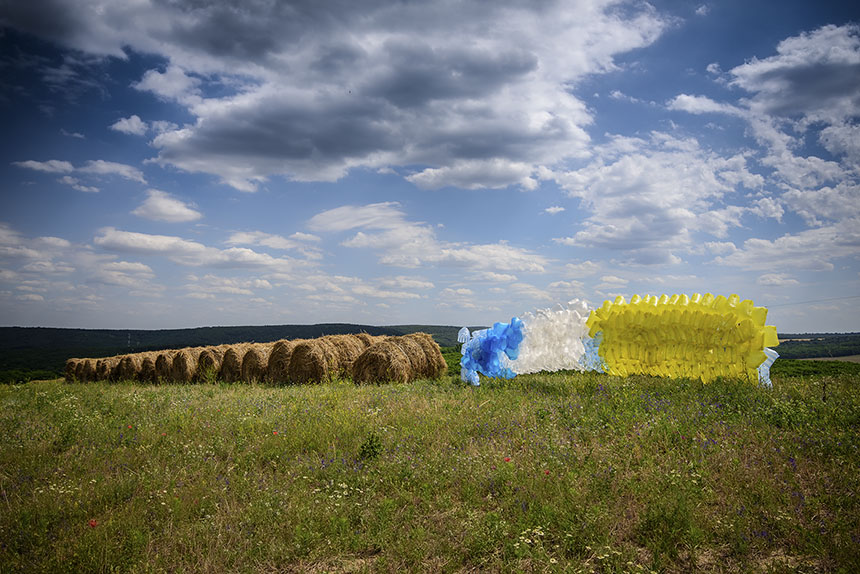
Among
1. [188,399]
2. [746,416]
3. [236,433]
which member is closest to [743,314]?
[746,416]

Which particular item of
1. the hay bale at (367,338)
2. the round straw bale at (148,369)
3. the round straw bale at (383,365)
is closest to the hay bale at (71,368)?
the round straw bale at (148,369)

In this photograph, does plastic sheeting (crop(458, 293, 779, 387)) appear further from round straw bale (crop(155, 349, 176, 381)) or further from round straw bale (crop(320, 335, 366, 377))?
round straw bale (crop(155, 349, 176, 381))

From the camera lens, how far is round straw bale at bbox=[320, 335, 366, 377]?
663 inches

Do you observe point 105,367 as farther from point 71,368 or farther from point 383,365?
point 383,365

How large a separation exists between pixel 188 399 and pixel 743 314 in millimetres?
13255

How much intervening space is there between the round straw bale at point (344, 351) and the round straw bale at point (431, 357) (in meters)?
2.07

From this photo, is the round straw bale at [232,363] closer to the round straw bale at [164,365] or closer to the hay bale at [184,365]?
the hay bale at [184,365]

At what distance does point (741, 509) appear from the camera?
17.9 feet

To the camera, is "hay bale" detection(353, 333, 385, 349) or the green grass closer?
the green grass

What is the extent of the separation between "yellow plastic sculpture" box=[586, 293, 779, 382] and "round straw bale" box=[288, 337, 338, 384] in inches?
327

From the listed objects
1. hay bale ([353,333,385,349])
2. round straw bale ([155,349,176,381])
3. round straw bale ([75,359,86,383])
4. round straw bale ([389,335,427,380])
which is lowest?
round straw bale ([75,359,86,383])

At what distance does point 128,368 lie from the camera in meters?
22.9

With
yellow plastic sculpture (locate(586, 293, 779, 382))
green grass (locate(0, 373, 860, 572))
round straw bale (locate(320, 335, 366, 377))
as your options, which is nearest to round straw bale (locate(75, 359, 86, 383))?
round straw bale (locate(320, 335, 366, 377))

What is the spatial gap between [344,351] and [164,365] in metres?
8.86
